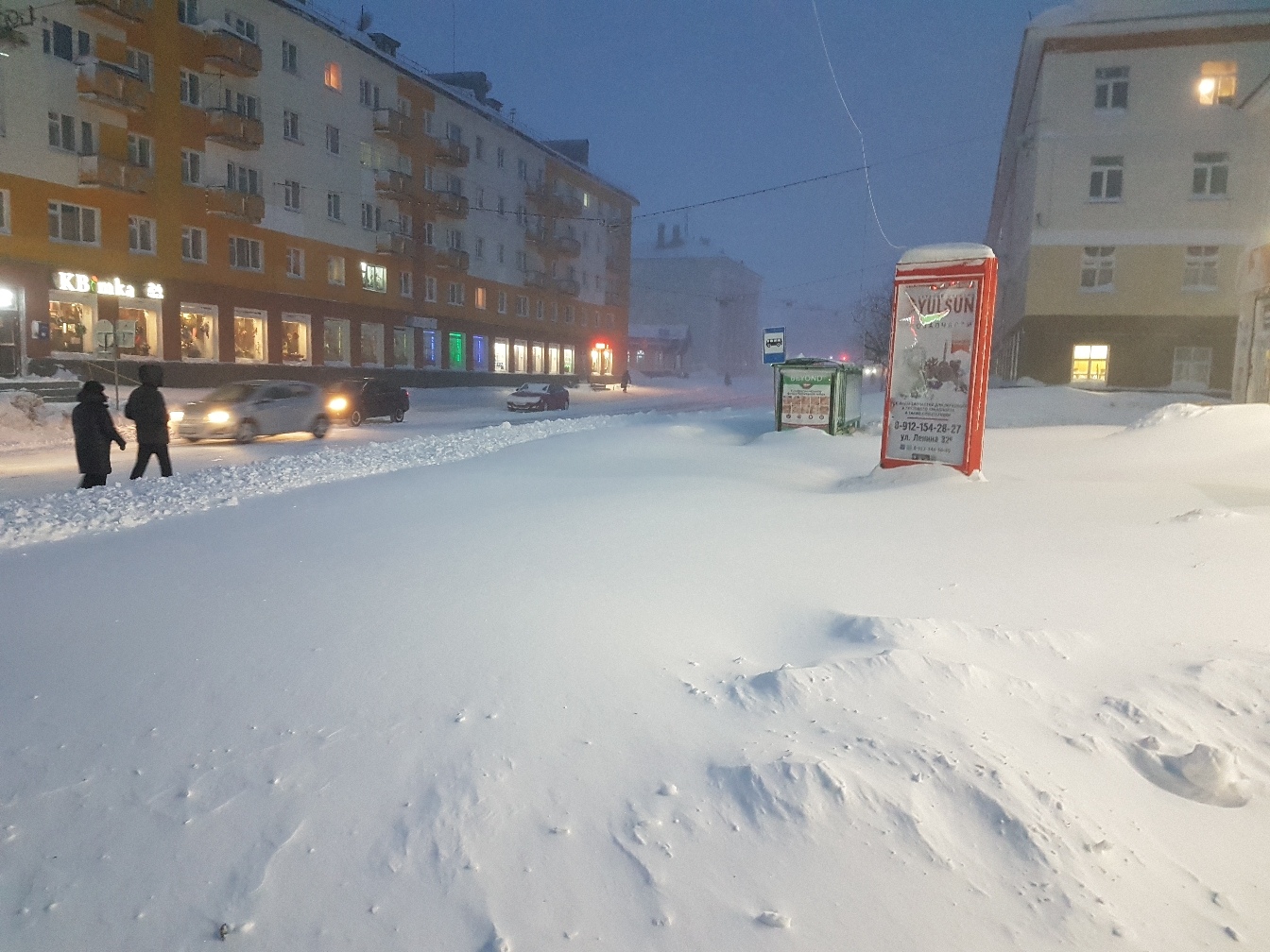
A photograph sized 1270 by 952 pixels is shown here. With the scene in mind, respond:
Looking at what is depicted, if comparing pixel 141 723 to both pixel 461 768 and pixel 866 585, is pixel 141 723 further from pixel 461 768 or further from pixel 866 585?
pixel 866 585

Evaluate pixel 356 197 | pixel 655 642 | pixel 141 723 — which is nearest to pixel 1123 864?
pixel 655 642

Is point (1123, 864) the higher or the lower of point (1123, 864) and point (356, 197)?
the lower

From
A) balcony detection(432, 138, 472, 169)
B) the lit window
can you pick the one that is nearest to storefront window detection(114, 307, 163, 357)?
balcony detection(432, 138, 472, 169)

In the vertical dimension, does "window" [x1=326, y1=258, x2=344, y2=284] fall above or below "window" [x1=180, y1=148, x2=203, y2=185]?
below

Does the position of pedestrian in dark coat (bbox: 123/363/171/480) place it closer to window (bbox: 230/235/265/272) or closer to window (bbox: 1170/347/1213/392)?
window (bbox: 230/235/265/272)

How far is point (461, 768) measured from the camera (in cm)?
361

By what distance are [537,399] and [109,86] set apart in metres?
18.1

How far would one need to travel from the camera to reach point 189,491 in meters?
10.2

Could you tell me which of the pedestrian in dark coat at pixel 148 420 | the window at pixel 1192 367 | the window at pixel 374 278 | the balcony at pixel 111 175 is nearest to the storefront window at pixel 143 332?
the balcony at pixel 111 175

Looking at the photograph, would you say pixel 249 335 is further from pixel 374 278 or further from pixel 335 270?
pixel 374 278

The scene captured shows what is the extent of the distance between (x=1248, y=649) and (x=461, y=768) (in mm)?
4465

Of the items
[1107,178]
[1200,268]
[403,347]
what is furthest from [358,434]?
[1200,268]

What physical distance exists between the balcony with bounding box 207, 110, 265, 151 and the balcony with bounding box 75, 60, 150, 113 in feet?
9.06

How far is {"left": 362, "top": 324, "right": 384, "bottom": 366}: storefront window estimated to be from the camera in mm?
40938
